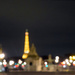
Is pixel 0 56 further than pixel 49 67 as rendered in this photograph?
No

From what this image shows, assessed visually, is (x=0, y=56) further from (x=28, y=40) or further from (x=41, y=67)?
(x=28, y=40)

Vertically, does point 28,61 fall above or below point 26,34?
below

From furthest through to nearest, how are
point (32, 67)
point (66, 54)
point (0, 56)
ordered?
point (66, 54) < point (32, 67) < point (0, 56)

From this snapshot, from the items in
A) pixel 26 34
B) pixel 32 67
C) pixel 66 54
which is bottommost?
pixel 32 67

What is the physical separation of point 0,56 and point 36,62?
21.3 meters

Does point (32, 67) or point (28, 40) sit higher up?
point (28, 40)

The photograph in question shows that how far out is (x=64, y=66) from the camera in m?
66.1

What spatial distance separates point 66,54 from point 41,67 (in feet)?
248

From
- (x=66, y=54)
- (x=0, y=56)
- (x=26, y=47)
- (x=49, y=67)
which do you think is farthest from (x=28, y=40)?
(x=0, y=56)

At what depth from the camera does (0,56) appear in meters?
47.4

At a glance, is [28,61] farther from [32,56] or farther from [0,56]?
[0,56]

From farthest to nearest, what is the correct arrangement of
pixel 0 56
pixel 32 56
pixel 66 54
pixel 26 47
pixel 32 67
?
pixel 66 54, pixel 26 47, pixel 32 56, pixel 32 67, pixel 0 56

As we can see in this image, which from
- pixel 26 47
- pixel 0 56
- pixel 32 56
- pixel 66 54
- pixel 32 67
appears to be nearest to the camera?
pixel 0 56

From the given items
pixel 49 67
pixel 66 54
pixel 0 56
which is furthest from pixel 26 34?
pixel 0 56
